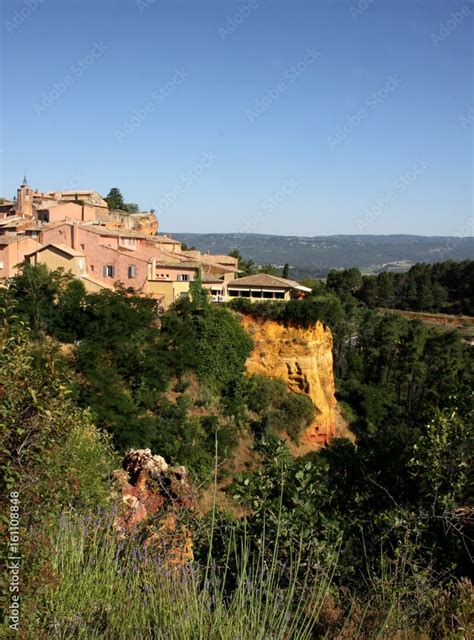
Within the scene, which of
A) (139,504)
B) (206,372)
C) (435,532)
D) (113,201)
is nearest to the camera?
(435,532)

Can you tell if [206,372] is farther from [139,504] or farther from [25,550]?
[25,550]

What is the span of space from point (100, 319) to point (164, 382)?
3.94 metres

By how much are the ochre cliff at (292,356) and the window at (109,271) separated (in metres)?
7.43

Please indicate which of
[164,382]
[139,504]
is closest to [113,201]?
[164,382]

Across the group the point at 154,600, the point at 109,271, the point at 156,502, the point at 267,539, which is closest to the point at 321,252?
the point at 109,271

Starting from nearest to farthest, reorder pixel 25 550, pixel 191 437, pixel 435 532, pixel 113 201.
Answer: pixel 25 550 → pixel 435 532 → pixel 191 437 → pixel 113 201

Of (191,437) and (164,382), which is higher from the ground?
(164,382)

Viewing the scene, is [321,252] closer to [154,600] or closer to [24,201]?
[24,201]

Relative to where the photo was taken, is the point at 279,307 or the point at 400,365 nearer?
the point at 279,307

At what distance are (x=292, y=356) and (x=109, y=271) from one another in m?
10.7

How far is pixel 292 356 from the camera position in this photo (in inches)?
1089

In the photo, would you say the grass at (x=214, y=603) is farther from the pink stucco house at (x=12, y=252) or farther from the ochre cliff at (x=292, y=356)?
the pink stucco house at (x=12, y=252)

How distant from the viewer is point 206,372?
26078 mm

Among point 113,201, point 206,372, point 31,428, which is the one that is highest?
point 113,201
